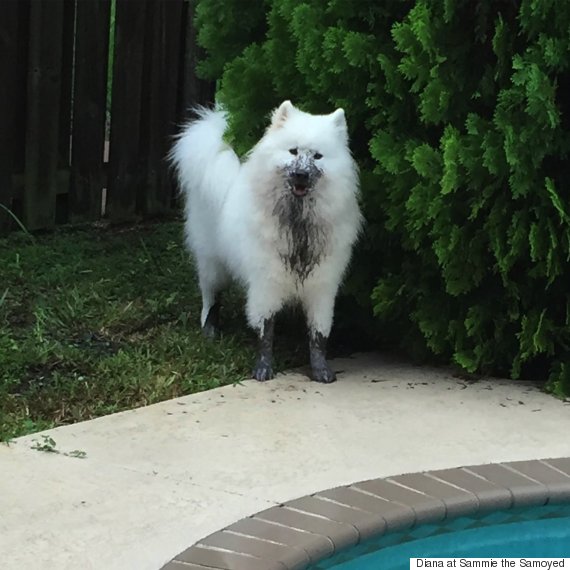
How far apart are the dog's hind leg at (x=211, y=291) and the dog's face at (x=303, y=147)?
3.12 feet

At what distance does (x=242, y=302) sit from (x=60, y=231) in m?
1.86

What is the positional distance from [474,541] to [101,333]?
2.59 meters

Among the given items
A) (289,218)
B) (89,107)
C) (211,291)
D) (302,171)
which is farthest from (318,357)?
(89,107)

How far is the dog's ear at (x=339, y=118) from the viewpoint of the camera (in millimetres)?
4621

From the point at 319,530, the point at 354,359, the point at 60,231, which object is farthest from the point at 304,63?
the point at 60,231

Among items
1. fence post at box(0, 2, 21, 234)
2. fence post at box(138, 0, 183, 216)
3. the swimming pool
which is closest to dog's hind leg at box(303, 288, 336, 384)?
the swimming pool

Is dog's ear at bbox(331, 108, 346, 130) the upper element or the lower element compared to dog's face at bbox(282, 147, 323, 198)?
upper

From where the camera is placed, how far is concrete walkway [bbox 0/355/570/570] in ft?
10.5

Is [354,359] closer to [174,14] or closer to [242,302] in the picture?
[242,302]

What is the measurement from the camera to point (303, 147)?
14.9ft

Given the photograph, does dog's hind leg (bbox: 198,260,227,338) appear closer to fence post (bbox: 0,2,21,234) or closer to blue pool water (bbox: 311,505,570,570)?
fence post (bbox: 0,2,21,234)

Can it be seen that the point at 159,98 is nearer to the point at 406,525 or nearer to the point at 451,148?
the point at 451,148

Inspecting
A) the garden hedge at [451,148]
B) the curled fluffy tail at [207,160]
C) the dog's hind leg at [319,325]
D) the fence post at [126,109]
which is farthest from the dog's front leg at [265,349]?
the fence post at [126,109]

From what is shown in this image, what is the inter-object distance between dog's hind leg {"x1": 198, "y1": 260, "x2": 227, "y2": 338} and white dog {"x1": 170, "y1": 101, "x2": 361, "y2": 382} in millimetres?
232
